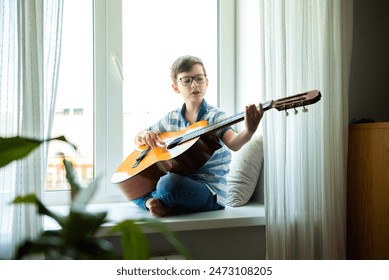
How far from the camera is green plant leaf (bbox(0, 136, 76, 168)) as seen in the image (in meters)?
0.34

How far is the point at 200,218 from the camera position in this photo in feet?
5.92

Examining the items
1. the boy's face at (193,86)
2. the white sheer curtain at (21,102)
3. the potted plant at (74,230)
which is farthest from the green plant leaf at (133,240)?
the boy's face at (193,86)

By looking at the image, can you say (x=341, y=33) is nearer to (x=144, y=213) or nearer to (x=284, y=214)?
(x=284, y=214)

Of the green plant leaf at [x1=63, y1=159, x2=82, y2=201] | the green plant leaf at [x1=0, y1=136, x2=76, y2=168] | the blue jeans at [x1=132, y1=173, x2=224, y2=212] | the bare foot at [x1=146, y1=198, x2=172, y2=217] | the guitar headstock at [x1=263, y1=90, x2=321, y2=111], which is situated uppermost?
the guitar headstock at [x1=263, y1=90, x2=321, y2=111]

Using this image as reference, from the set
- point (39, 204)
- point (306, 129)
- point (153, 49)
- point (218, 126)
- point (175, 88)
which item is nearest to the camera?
point (39, 204)

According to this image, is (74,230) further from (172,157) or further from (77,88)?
(77,88)

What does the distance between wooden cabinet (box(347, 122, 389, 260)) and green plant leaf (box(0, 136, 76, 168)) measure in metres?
1.80

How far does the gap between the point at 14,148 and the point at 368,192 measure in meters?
1.88

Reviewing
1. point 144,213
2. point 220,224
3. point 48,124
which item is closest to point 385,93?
point 220,224

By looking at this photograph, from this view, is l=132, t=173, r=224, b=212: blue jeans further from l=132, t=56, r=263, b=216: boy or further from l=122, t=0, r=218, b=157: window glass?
l=122, t=0, r=218, b=157: window glass

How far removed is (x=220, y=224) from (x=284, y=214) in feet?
0.96

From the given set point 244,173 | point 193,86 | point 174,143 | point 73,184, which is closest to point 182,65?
point 193,86

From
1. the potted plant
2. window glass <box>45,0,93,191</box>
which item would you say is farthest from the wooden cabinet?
the potted plant

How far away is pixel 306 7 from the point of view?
6.46 ft
